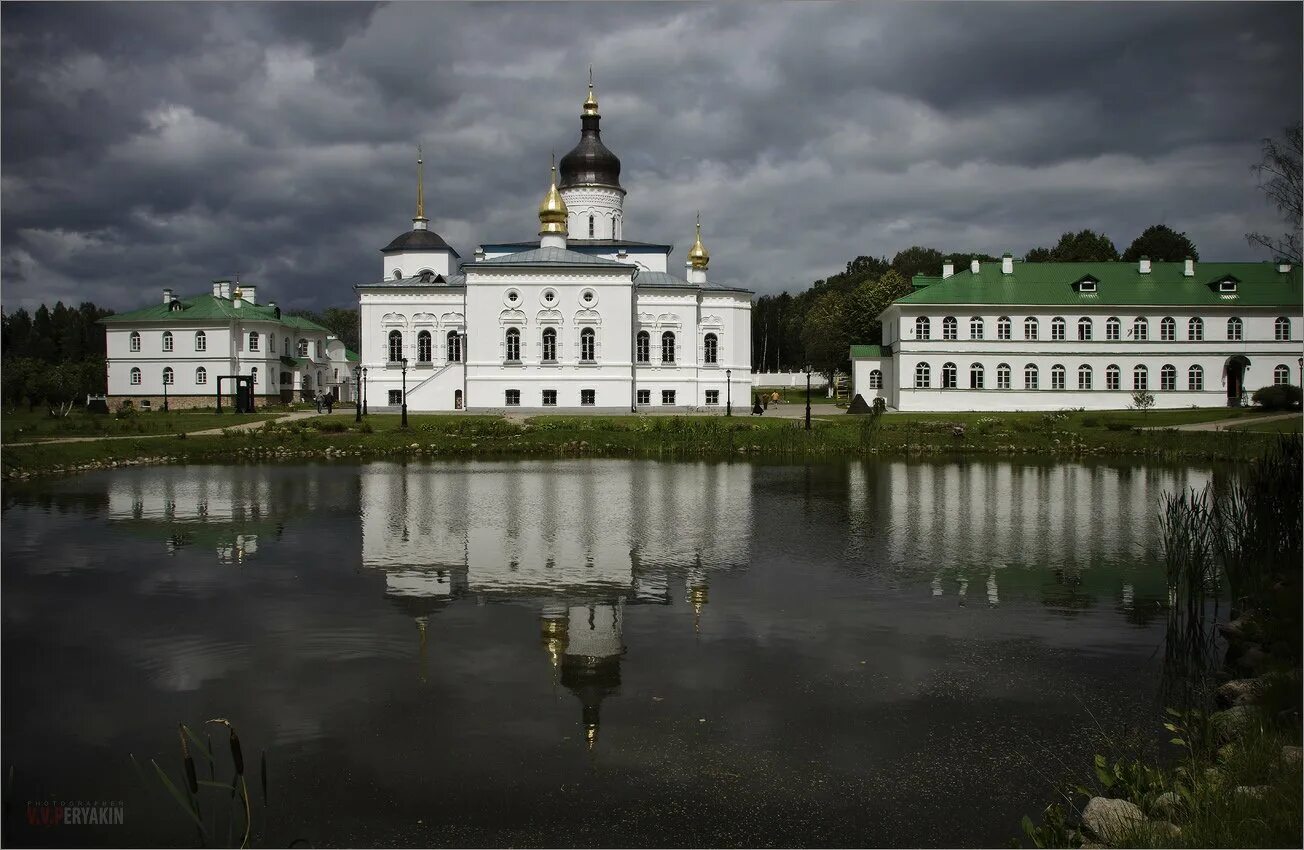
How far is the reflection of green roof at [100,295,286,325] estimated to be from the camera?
5919 cm

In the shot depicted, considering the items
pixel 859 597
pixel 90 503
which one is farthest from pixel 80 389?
pixel 859 597

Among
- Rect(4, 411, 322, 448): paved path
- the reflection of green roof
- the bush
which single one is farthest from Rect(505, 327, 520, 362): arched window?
the bush

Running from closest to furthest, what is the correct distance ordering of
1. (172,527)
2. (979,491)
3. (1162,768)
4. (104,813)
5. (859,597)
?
(104,813) < (1162,768) < (859,597) < (172,527) < (979,491)

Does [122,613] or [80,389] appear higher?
[80,389]

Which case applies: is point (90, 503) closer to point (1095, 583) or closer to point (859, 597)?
point (859, 597)

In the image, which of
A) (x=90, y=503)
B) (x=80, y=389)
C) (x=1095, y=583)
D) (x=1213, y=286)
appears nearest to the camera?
(x=1095, y=583)

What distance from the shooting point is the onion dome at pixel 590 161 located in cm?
5669

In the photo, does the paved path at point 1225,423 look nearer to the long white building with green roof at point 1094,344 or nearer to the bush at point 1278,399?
the bush at point 1278,399

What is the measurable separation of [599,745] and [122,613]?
6830 millimetres

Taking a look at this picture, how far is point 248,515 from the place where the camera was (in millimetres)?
19016

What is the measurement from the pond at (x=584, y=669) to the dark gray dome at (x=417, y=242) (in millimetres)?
40438

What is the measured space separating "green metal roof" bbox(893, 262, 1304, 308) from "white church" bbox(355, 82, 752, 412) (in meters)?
11.1

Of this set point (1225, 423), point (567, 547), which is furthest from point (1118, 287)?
point (567, 547)

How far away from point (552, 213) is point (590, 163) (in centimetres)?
720
